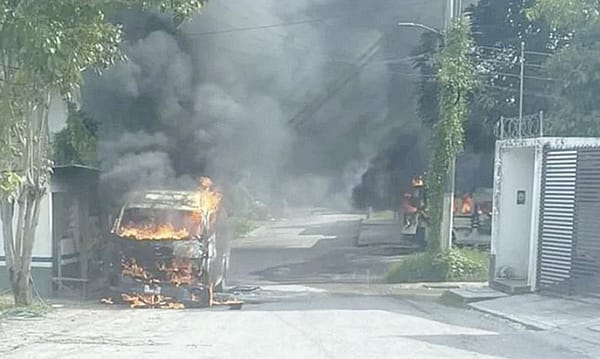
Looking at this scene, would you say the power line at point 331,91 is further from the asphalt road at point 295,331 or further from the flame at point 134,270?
the flame at point 134,270

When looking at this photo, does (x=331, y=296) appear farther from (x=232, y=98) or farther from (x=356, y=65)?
(x=356, y=65)

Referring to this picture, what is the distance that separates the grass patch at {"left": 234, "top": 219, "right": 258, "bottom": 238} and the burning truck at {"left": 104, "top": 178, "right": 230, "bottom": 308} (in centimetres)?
1145

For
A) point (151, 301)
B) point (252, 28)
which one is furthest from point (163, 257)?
point (252, 28)

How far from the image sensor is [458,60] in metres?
21.3

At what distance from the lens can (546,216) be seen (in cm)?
1506

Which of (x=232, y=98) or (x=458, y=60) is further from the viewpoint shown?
(x=232, y=98)

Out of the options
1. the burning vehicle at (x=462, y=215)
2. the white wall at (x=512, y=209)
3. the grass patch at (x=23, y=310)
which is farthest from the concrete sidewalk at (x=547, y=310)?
the burning vehicle at (x=462, y=215)

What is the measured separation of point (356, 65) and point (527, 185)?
1443 centimetres

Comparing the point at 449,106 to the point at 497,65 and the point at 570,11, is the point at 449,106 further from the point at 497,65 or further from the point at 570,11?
the point at 570,11

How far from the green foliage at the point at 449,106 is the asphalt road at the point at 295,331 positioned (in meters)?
3.37

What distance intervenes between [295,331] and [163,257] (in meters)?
4.83

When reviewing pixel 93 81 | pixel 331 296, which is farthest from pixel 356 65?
pixel 331 296

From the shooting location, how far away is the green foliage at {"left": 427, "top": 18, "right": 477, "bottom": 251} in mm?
21203

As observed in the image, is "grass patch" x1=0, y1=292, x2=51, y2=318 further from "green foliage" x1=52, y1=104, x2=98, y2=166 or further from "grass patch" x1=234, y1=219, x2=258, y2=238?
"grass patch" x1=234, y1=219, x2=258, y2=238
